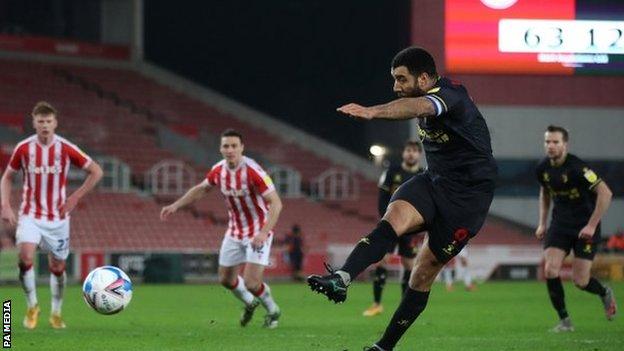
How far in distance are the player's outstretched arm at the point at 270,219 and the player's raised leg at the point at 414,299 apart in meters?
4.11

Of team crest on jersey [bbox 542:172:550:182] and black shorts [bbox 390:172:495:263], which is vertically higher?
team crest on jersey [bbox 542:172:550:182]

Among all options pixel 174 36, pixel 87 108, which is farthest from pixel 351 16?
pixel 87 108

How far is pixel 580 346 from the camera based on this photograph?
10.6 metres

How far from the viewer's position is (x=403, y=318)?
8391 millimetres

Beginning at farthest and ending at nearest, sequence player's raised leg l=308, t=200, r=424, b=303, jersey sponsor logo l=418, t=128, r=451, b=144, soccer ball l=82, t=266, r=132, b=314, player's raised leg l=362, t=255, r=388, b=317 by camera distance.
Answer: player's raised leg l=362, t=255, r=388, b=317
soccer ball l=82, t=266, r=132, b=314
jersey sponsor logo l=418, t=128, r=451, b=144
player's raised leg l=308, t=200, r=424, b=303

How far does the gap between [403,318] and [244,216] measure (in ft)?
16.5

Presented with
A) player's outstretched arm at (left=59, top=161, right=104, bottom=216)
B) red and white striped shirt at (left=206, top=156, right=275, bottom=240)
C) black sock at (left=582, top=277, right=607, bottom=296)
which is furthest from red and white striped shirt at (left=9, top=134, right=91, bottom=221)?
black sock at (left=582, top=277, right=607, bottom=296)

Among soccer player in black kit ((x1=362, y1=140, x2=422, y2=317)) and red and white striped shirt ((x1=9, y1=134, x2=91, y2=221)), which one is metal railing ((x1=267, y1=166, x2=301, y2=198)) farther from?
red and white striped shirt ((x1=9, y1=134, x2=91, y2=221))

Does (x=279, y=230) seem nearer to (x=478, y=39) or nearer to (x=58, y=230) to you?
(x=478, y=39)

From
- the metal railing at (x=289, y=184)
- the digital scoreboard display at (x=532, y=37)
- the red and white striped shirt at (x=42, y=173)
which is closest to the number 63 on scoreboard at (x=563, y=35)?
the digital scoreboard display at (x=532, y=37)

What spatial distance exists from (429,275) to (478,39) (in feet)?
59.8

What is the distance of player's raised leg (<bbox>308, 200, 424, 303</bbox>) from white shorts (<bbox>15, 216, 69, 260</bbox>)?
542cm

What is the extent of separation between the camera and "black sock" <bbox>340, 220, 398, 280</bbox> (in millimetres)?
7656

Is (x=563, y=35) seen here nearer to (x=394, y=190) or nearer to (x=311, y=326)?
(x=394, y=190)
